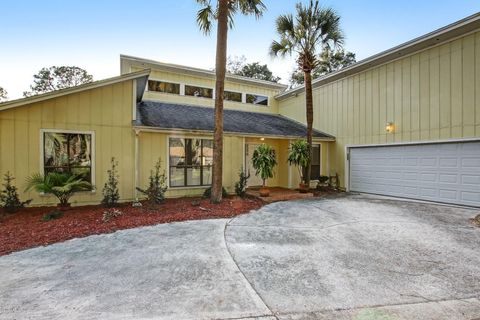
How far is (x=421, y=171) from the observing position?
862 centimetres

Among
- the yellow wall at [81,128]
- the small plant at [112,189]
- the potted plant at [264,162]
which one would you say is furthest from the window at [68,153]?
the potted plant at [264,162]

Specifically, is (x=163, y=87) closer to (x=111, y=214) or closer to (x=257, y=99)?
(x=257, y=99)

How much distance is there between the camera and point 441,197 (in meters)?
8.12

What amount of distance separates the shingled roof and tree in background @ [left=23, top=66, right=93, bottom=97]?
2085cm

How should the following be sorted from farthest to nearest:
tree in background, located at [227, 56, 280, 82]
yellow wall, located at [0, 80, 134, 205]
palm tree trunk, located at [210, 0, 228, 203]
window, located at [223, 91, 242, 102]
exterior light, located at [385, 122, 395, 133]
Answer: tree in background, located at [227, 56, 280, 82] < window, located at [223, 91, 242, 102] < exterior light, located at [385, 122, 395, 133] < palm tree trunk, located at [210, 0, 228, 203] < yellow wall, located at [0, 80, 134, 205]

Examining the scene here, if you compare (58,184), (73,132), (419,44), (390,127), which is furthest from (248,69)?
(58,184)

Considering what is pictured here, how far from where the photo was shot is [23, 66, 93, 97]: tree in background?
26.4 metres

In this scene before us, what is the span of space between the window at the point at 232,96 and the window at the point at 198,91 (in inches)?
35.2

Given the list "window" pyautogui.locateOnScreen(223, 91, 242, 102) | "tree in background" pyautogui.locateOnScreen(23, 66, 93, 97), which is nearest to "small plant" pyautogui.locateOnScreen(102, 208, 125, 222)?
"window" pyautogui.locateOnScreen(223, 91, 242, 102)

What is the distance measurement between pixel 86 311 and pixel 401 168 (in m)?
10.1

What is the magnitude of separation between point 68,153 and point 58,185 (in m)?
1.28

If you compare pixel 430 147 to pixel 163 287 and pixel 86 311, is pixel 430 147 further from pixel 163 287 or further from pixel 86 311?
pixel 86 311

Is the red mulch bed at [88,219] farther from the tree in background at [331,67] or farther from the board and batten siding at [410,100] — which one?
the tree in background at [331,67]

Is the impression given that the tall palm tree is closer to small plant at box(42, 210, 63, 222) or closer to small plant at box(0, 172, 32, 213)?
small plant at box(42, 210, 63, 222)
